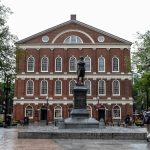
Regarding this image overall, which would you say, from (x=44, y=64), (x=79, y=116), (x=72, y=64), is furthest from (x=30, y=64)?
(x=79, y=116)

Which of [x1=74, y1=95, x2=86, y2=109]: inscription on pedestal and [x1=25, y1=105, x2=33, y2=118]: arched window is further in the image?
[x1=25, y1=105, x2=33, y2=118]: arched window

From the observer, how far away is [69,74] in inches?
2345

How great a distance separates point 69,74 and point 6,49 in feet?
88.2

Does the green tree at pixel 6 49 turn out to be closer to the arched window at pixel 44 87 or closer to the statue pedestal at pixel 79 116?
the statue pedestal at pixel 79 116

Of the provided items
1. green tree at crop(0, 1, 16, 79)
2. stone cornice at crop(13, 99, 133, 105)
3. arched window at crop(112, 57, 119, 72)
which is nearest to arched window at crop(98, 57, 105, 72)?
arched window at crop(112, 57, 119, 72)

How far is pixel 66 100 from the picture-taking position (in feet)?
193

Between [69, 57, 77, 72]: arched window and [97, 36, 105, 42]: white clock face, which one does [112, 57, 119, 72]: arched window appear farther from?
[69, 57, 77, 72]: arched window

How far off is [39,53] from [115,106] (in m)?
14.6

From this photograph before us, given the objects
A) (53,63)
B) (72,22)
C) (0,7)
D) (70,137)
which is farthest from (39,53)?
(70,137)

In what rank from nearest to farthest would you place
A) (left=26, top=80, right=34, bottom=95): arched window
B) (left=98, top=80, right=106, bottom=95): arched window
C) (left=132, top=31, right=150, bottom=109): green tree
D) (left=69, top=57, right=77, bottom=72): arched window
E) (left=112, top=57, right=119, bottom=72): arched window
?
(left=132, top=31, right=150, bottom=109): green tree → (left=26, top=80, right=34, bottom=95): arched window → (left=98, top=80, right=106, bottom=95): arched window → (left=112, top=57, right=119, bottom=72): arched window → (left=69, top=57, right=77, bottom=72): arched window

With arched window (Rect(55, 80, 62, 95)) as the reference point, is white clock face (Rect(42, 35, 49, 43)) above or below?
above

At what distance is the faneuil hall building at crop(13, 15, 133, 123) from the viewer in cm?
5866

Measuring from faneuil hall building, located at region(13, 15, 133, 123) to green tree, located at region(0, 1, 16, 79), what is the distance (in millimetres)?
23619

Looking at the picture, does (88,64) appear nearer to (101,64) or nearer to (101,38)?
(101,64)
